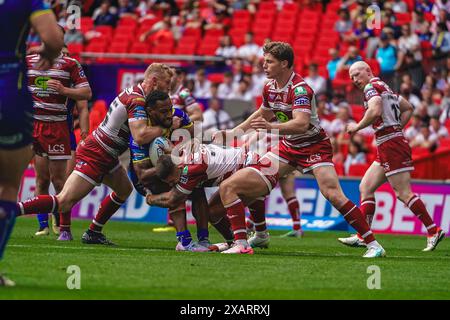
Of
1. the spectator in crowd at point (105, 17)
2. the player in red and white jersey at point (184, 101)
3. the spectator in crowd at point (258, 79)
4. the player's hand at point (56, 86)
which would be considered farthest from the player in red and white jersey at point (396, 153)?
the spectator in crowd at point (105, 17)

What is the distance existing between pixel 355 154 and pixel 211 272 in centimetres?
1149

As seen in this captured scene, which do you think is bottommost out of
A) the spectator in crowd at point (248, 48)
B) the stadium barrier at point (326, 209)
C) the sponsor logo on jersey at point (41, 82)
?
the stadium barrier at point (326, 209)

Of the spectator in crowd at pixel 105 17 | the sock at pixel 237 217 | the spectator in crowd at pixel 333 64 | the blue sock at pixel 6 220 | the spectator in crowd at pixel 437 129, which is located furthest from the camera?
the spectator in crowd at pixel 105 17

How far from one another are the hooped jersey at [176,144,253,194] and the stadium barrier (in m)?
5.84

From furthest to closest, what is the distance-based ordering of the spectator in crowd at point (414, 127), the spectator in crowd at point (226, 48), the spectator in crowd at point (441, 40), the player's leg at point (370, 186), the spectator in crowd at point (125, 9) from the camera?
the spectator in crowd at point (125, 9) → the spectator in crowd at point (226, 48) → the spectator in crowd at point (441, 40) → the spectator in crowd at point (414, 127) → the player's leg at point (370, 186)

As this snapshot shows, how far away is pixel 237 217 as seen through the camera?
38.4 ft

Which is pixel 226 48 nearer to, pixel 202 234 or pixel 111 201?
pixel 111 201

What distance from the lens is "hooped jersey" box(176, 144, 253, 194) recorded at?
1190 cm

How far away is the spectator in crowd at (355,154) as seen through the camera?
67.9 feet

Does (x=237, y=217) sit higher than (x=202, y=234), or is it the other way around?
(x=237, y=217)

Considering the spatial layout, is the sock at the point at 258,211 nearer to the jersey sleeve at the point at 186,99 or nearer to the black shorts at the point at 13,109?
the jersey sleeve at the point at 186,99

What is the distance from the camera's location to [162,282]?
28.8ft

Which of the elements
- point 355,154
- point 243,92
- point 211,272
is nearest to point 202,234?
point 211,272
